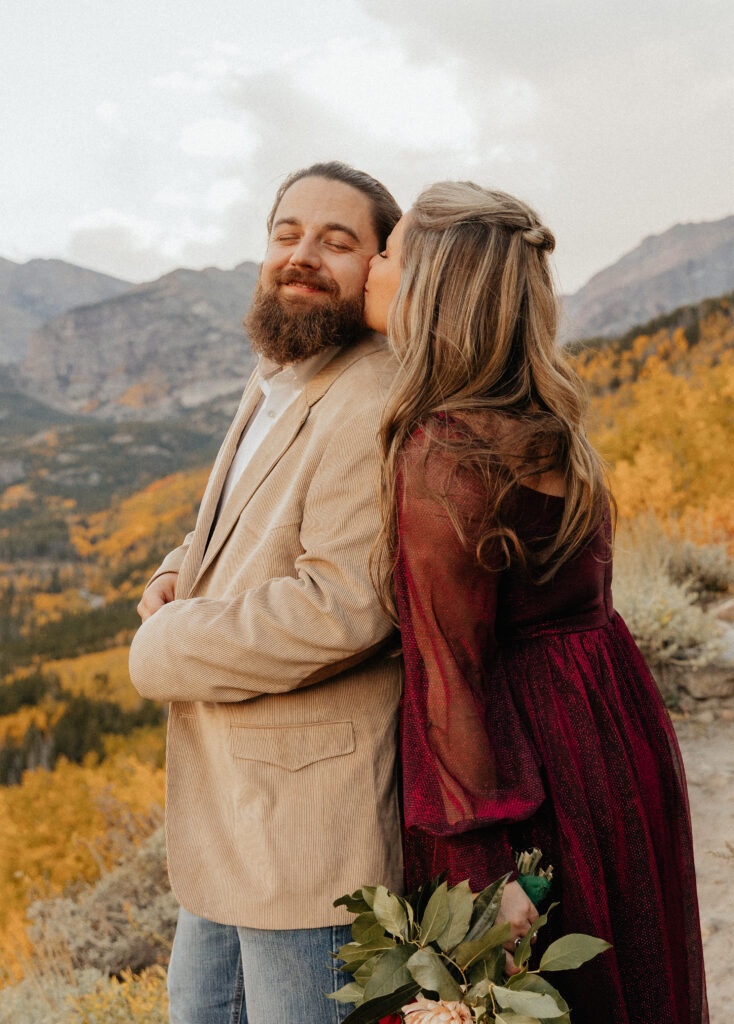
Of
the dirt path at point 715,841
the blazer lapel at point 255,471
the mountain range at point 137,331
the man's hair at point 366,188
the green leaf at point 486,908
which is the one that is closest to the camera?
the green leaf at point 486,908

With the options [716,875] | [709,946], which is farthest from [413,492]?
[716,875]

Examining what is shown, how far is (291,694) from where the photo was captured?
117cm

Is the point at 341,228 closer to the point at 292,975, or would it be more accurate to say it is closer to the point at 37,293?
the point at 292,975

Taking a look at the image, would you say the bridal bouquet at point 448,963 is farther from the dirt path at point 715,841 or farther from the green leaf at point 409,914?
the dirt path at point 715,841

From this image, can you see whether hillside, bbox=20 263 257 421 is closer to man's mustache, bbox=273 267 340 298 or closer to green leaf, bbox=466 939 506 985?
man's mustache, bbox=273 267 340 298

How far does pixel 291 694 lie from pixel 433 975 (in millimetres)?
428

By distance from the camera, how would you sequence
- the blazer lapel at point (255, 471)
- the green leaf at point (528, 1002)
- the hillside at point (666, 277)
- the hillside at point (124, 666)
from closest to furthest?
the green leaf at point (528, 1002)
the blazer lapel at point (255, 471)
the hillside at point (124, 666)
the hillside at point (666, 277)

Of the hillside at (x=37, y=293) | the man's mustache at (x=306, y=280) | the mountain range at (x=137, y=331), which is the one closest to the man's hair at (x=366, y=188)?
the man's mustache at (x=306, y=280)

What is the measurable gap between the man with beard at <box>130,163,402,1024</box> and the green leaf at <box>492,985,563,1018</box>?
302 millimetres

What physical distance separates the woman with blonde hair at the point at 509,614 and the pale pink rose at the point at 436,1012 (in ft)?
0.49

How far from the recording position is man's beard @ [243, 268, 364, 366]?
1433 millimetres

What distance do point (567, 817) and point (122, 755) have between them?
7.51 m

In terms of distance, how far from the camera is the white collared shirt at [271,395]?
1432mm

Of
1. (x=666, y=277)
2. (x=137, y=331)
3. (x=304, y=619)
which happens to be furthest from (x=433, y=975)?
(x=137, y=331)
